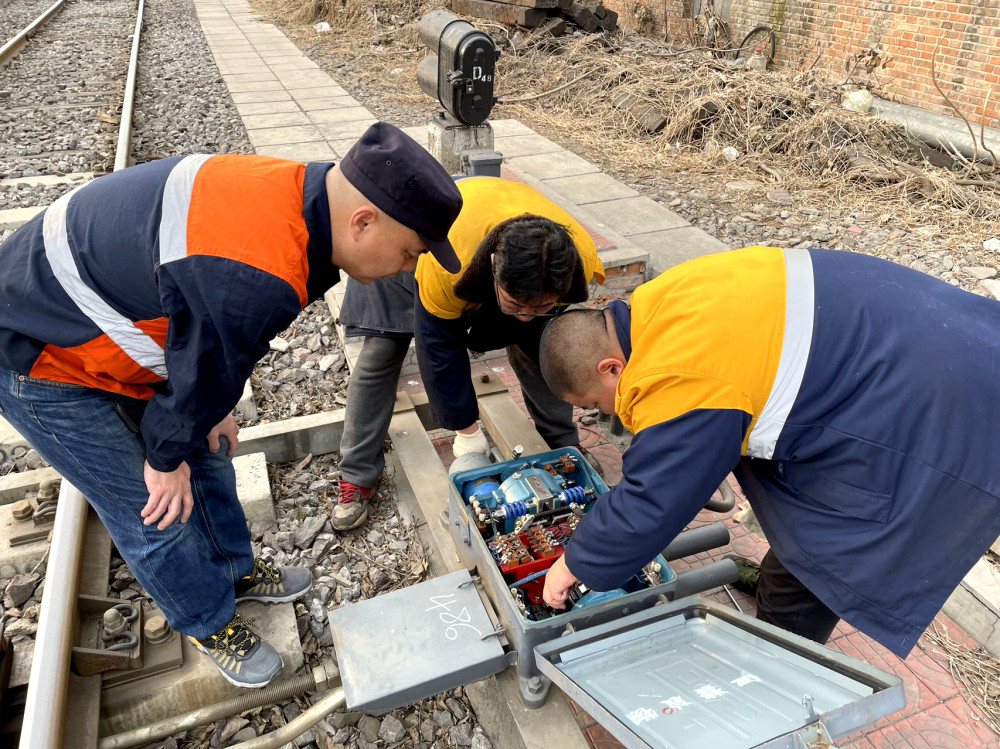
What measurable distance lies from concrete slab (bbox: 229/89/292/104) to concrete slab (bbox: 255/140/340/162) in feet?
7.72

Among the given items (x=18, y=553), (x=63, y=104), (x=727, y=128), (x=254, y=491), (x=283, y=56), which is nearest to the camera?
(x=18, y=553)

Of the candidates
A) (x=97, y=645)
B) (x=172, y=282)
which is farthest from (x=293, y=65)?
(x=172, y=282)

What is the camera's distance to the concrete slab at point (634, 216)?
5527 mm

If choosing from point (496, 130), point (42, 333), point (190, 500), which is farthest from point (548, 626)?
point (496, 130)

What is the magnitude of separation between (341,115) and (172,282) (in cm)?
743

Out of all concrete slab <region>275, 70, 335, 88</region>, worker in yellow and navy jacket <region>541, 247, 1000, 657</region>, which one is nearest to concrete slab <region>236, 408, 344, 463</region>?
worker in yellow and navy jacket <region>541, 247, 1000, 657</region>

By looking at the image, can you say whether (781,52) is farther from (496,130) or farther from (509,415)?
(509,415)

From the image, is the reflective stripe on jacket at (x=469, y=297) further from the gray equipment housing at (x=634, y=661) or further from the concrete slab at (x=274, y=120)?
the concrete slab at (x=274, y=120)

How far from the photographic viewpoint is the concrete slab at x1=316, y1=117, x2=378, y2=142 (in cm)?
722

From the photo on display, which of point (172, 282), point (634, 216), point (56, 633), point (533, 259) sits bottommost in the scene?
point (56, 633)

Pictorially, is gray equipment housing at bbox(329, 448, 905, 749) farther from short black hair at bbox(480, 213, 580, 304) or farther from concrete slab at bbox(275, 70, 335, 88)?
concrete slab at bbox(275, 70, 335, 88)

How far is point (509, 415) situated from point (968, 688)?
2178mm

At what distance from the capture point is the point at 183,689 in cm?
229

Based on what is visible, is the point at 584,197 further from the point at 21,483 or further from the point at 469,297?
the point at 21,483
